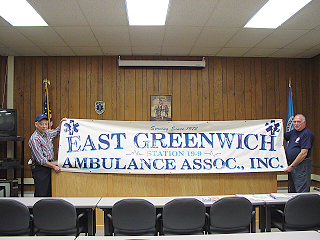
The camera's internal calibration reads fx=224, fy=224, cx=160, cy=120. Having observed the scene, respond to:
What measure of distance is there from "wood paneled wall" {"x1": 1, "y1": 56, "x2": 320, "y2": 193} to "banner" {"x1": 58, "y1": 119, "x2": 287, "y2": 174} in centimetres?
137

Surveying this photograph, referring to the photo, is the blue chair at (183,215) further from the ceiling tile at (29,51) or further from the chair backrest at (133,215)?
the ceiling tile at (29,51)

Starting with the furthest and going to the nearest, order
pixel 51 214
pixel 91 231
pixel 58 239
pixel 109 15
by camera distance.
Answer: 1. pixel 109 15
2. pixel 91 231
3. pixel 51 214
4. pixel 58 239

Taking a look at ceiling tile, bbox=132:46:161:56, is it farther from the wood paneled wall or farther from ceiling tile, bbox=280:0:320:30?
ceiling tile, bbox=280:0:320:30

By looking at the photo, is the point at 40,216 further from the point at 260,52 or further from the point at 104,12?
the point at 260,52

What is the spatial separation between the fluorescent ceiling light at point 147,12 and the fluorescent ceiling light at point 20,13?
1.31m

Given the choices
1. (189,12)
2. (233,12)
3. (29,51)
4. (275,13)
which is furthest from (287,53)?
(29,51)

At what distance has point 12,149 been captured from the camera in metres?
4.55

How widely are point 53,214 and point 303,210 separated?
2465mm

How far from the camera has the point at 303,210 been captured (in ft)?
7.41

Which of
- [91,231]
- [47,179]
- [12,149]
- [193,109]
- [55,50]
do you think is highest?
[55,50]

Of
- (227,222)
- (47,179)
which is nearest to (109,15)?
(47,179)

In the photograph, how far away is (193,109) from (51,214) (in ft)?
11.1

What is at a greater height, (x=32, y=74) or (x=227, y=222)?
(x=32, y=74)

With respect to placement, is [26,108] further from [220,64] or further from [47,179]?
[220,64]
